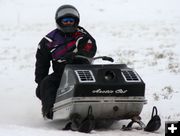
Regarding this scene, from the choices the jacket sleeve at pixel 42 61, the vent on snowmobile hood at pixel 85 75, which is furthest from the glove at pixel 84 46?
the vent on snowmobile hood at pixel 85 75

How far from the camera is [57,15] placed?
22.2 ft

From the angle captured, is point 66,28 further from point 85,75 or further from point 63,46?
point 85,75

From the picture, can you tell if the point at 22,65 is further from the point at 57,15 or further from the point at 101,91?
the point at 101,91

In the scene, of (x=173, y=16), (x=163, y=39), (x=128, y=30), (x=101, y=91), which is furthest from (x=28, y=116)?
(x=173, y=16)

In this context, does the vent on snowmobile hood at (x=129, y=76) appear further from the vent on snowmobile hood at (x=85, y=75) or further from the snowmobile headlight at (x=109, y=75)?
the vent on snowmobile hood at (x=85, y=75)

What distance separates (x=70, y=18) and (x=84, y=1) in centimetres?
3825

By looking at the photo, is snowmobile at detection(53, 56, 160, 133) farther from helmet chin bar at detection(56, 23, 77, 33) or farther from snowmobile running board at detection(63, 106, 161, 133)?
helmet chin bar at detection(56, 23, 77, 33)

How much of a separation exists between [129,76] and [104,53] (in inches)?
476

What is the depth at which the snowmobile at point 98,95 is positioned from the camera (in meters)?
5.72

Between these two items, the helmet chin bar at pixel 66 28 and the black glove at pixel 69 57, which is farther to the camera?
the helmet chin bar at pixel 66 28

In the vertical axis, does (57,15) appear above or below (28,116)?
above

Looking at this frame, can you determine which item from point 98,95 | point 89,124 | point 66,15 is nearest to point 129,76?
point 98,95

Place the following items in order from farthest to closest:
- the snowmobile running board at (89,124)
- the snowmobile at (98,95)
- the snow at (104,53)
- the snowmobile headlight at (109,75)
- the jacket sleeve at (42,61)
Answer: the snow at (104,53)
the jacket sleeve at (42,61)
the snowmobile headlight at (109,75)
the snowmobile at (98,95)
the snowmobile running board at (89,124)

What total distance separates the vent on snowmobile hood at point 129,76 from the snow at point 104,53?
0.62m
